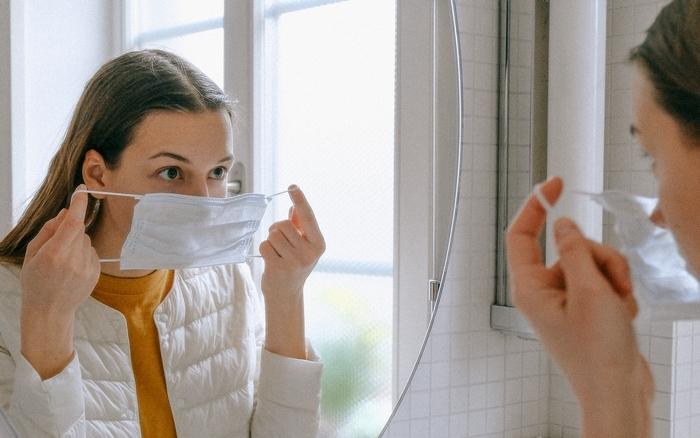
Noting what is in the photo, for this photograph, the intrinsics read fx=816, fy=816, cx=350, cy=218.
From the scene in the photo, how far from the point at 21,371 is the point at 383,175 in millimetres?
380

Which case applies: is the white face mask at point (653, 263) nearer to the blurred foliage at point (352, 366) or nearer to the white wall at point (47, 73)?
the blurred foliage at point (352, 366)

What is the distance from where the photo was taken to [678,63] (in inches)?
20.1

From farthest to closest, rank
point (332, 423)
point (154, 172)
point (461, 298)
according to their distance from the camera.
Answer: point (461, 298)
point (332, 423)
point (154, 172)

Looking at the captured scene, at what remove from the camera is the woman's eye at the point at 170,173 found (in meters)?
0.61

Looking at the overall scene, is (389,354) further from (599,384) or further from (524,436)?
(599,384)

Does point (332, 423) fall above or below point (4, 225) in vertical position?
below

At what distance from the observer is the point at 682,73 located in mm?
508

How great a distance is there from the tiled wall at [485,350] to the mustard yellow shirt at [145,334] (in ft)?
1.04

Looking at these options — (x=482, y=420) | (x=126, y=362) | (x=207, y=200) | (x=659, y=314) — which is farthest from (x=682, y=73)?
(x=482, y=420)

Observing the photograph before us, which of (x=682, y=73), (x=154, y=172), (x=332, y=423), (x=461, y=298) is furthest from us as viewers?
(x=461, y=298)

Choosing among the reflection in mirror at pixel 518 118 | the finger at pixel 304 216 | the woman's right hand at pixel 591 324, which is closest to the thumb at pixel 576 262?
the woman's right hand at pixel 591 324

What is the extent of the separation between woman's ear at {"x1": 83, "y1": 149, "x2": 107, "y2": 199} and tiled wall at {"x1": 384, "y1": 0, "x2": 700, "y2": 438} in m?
0.37

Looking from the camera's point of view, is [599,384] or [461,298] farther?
[461,298]

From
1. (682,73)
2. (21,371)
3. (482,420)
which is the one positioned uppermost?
(682,73)
